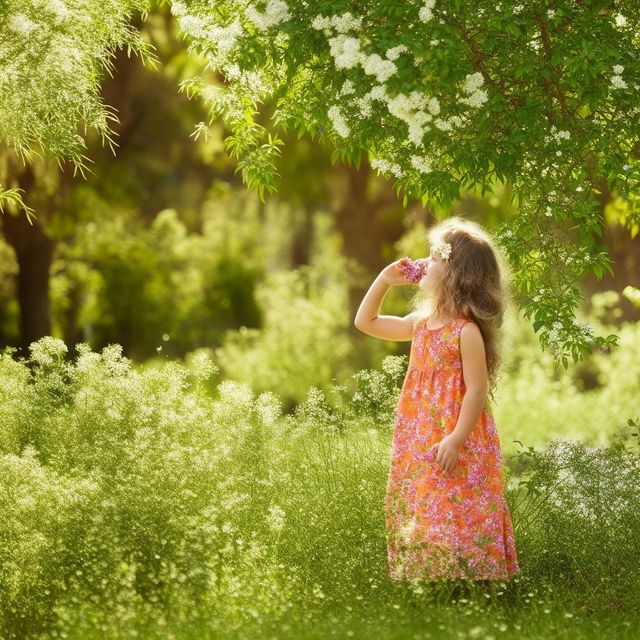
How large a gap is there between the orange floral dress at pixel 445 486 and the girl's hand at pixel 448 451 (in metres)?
0.11

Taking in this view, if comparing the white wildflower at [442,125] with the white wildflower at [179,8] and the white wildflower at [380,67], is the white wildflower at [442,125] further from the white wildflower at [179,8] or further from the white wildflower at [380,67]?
the white wildflower at [179,8]

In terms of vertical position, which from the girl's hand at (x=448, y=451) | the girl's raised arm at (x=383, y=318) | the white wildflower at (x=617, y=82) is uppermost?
the white wildflower at (x=617, y=82)

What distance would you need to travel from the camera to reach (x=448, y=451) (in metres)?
4.82

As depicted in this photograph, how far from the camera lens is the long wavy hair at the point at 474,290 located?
5059 millimetres

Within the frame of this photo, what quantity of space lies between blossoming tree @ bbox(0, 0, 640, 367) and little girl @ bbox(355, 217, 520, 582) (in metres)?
0.39

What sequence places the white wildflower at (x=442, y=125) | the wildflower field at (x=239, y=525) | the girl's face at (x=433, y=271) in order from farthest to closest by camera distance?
the girl's face at (x=433, y=271) → the white wildflower at (x=442, y=125) → the wildflower field at (x=239, y=525)

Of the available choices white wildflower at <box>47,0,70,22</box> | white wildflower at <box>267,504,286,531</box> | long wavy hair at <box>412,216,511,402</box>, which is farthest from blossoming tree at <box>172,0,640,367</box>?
white wildflower at <box>267,504,286,531</box>

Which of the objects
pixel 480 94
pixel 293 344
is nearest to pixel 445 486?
pixel 480 94

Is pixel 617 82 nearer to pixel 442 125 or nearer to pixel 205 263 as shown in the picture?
pixel 442 125

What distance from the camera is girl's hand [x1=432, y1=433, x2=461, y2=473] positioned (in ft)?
15.8

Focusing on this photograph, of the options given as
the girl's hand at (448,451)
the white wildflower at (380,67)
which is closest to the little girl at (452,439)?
the girl's hand at (448,451)

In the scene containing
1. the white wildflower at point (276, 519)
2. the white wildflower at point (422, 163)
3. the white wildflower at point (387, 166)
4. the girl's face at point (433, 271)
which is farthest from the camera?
the white wildflower at point (387, 166)

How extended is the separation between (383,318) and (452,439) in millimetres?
847

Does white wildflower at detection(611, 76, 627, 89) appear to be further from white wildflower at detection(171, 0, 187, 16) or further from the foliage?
the foliage
